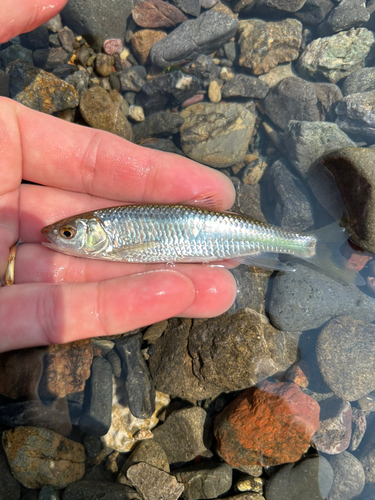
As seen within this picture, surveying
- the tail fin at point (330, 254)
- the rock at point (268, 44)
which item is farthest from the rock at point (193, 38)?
the tail fin at point (330, 254)

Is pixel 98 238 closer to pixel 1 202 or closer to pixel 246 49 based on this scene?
pixel 1 202

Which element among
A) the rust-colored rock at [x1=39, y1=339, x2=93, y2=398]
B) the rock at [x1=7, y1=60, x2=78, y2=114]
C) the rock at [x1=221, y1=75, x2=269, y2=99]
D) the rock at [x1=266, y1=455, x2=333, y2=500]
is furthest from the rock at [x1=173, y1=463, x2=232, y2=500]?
the rock at [x1=221, y1=75, x2=269, y2=99]

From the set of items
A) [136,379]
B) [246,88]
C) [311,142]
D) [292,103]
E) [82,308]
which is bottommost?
[136,379]

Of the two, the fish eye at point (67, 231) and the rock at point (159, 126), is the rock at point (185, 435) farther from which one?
the rock at point (159, 126)

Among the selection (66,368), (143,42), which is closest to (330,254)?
(66,368)

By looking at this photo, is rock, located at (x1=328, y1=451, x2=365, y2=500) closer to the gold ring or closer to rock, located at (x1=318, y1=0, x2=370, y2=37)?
the gold ring

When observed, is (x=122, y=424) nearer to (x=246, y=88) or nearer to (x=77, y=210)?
(x=77, y=210)

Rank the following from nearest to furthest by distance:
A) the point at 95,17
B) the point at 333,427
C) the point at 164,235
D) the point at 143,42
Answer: the point at 164,235 → the point at 333,427 → the point at 95,17 → the point at 143,42
